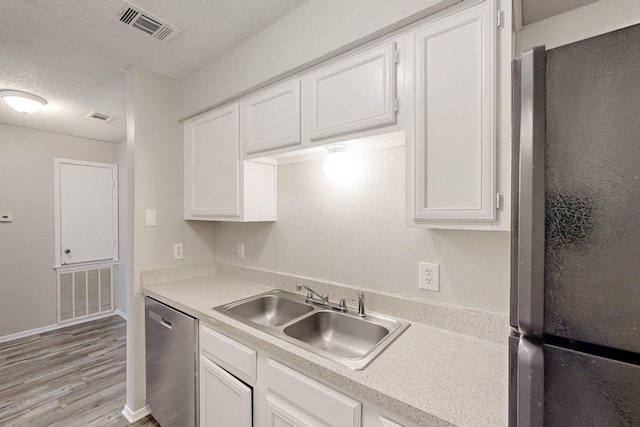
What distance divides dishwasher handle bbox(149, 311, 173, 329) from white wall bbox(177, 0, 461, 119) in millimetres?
1429

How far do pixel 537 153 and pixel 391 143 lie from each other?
35.0 inches

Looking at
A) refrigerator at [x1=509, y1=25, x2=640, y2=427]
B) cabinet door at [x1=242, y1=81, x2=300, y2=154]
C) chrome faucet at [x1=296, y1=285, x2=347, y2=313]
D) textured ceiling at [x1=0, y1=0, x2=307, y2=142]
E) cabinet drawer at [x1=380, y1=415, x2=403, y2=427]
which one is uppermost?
textured ceiling at [x1=0, y1=0, x2=307, y2=142]

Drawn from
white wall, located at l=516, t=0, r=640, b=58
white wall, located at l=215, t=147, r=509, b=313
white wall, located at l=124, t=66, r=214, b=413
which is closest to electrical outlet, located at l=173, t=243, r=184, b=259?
white wall, located at l=124, t=66, r=214, b=413

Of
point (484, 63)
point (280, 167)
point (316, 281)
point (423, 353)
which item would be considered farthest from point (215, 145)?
point (423, 353)

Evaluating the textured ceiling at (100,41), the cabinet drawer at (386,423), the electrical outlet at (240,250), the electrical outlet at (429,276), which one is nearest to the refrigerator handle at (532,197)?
the cabinet drawer at (386,423)

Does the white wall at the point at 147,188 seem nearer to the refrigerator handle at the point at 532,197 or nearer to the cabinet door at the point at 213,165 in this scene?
the cabinet door at the point at 213,165

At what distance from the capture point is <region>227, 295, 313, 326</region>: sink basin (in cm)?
161

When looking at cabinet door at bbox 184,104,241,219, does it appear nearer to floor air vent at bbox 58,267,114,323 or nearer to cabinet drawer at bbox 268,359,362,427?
cabinet drawer at bbox 268,359,362,427

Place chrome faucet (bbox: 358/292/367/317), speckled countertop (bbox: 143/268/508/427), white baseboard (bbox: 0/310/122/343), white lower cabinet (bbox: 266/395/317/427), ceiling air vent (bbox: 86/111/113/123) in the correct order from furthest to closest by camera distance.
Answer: white baseboard (bbox: 0/310/122/343), ceiling air vent (bbox: 86/111/113/123), chrome faucet (bbox: 358/292/367/317), white lower cabinet (bbox: 266/395/317/427), speckled countertop (bbox: 143/268/508/427)

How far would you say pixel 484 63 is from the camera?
36.7 inches

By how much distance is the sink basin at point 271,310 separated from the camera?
161 cm

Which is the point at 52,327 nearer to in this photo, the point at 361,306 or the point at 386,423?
the point at 361,306

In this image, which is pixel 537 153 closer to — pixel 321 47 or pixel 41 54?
pixel 321 47

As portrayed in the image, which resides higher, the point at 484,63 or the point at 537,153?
the point at 484,63
